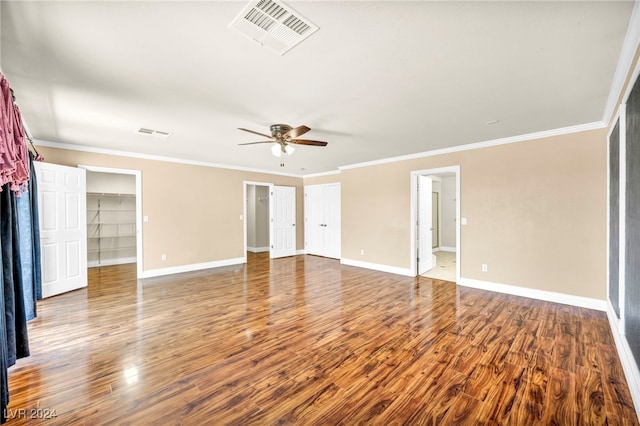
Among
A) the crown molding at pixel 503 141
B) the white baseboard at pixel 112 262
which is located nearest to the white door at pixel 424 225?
the crown molding at pixel 503 141

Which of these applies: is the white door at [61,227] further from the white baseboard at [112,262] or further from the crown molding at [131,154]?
the white baseboard at [112,262]

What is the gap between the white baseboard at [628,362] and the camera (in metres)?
1.80

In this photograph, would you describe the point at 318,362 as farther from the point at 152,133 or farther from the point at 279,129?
the point at 152,133

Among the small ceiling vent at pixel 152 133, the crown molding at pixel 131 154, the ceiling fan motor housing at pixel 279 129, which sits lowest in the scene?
the ceiling fan motor housing at pixel 279 129

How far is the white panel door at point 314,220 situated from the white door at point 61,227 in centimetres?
519

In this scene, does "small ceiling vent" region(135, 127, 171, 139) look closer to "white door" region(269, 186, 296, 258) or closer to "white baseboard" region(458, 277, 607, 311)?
"white door" region(269, 186, 296, 258)

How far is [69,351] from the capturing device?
8.38 ft

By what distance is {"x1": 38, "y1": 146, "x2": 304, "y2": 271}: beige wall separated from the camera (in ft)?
17.4

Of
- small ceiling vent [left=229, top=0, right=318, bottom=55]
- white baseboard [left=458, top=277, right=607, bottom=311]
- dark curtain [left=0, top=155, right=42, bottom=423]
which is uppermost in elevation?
small ceiling vent [left=229, top=0, right=318, bottom=55]

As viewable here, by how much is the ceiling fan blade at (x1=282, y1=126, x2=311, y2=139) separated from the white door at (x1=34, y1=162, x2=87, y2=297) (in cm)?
379

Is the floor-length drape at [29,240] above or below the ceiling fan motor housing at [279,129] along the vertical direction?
below

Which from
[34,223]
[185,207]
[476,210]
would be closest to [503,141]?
[476,210]

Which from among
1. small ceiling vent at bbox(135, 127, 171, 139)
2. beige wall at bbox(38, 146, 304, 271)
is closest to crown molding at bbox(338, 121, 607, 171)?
beige wall at bbox(38, 146, 304, 271)

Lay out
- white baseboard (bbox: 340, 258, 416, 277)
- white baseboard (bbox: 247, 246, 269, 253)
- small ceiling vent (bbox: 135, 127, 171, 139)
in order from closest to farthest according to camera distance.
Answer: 1. small ceiling vent (bbox: 135, 127, 171, 139)
2. white baseboard (bbox: 340, 258, 416, 277)
3. white baseboard (bbox: 247, 246, 269, 253)
